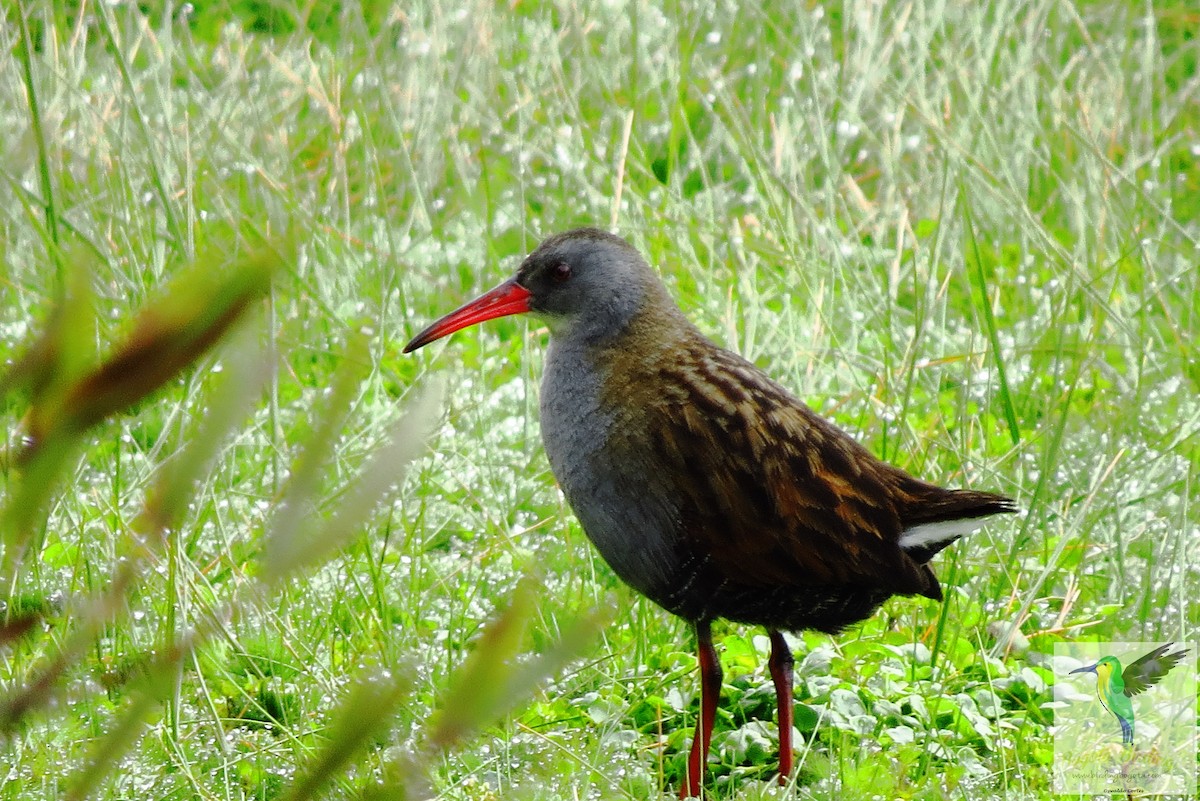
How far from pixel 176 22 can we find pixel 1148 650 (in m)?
4.74

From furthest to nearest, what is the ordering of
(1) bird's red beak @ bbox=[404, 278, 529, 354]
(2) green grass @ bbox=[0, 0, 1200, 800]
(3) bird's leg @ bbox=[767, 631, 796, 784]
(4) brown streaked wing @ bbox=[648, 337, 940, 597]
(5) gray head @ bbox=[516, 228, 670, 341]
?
(1) bird's red beak @ bbox=[404, 278, 529, 354], (5) gray head @ bbox=[516, 228, 670, 341], (3) bird's leg @ bbox=[767, 631, 796, 784], (4) brown streaked wing @ bbox=[648, 337, 940, 597], (2) green grass @ bbox=[0, 0, 1200, 800]

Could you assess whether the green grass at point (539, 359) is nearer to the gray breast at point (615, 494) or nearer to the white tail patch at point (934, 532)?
the gray breast at point (615, 494)

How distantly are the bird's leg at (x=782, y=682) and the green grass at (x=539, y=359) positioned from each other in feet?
0.21

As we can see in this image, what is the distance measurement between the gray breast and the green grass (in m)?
0.22

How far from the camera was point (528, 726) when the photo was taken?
2.89 meters

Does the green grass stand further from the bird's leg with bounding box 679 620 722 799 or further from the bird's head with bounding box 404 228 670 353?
the bird's head with bounding box 404 228 670 353

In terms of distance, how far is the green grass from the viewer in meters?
2.44

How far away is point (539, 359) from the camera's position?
4.18 m

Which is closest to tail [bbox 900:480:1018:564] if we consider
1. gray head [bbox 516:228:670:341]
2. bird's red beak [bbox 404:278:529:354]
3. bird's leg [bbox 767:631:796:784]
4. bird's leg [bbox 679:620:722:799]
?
bird's leg [bbox 767:631:796:784]

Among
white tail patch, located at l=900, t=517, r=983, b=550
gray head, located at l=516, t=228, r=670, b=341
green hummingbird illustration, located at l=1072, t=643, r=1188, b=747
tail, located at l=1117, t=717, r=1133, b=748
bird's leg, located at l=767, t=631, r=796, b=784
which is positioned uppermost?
gray head, located at l=516, t=228, r=670, b=341

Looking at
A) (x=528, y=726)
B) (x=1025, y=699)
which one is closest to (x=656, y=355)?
(x=528, y=726)

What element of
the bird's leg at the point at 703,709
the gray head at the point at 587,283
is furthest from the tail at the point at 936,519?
the gray head at the point at 587,283

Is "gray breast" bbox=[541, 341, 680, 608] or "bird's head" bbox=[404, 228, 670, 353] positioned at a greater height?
"bird's head" bbox=[404, 228, 670, 353]

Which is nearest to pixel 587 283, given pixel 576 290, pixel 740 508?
pixel 576 290
